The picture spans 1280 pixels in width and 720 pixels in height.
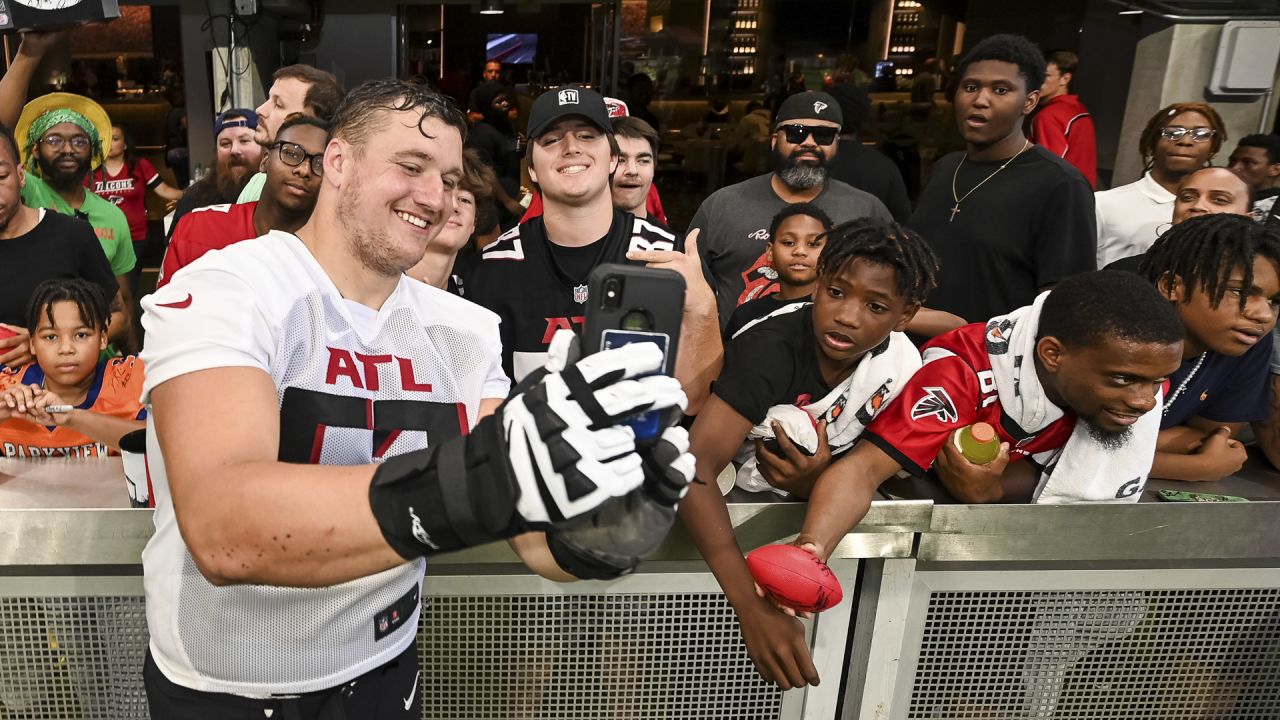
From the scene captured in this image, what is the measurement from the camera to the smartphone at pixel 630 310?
1.10 meters

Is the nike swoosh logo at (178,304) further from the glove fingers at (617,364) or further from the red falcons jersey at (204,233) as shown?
the red falcons jersey at (204,233)

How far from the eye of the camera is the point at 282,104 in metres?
3.70

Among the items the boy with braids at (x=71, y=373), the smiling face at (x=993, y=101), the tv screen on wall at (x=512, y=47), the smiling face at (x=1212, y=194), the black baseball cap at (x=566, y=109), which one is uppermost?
the tv screen on wall at (x=512, y=47)

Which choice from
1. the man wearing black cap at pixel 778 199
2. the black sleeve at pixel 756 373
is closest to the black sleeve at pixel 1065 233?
the man wearing black cap at pixel 778 199

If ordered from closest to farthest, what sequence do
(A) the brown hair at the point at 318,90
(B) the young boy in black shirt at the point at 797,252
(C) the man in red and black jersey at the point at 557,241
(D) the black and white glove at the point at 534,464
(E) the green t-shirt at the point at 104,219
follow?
(D) the black and white glove at the point at 534,464
(C) the man in red and black jersey at the point at 557,241
(B) the young boy in black shirt at the point at 797,252
(A) the brown hair at the point at 318,90
(E) the green t-shirt at the point at 104,219

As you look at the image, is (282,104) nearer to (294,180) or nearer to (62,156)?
(294,180)

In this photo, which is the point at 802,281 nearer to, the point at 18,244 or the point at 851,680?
the point at 851,680

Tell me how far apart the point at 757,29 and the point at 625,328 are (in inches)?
307

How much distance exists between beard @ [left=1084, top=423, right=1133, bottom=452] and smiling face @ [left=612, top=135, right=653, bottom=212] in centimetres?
223

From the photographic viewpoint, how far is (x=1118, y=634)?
203 centimetres

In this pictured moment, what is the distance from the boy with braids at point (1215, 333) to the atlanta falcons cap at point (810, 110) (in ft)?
5.99

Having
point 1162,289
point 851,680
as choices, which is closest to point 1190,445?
point 1162,289

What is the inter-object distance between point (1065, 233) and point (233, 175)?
320 centimetres

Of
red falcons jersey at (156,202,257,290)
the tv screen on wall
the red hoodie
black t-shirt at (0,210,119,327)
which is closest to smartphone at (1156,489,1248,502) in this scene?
red falcons jersey at (156,202,257,290)
